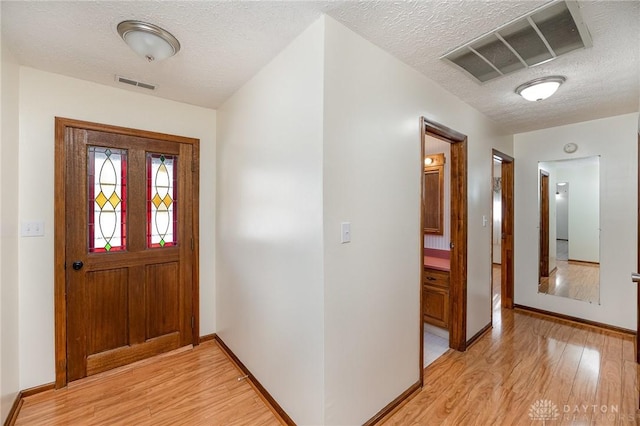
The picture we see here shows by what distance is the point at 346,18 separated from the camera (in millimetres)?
1553

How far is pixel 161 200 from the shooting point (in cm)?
270

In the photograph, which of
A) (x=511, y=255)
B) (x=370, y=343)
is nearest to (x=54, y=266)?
(x=370, y=343)

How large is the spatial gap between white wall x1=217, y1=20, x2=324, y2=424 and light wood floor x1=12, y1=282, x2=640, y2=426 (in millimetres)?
348

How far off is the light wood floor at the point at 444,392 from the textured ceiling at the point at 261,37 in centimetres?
248

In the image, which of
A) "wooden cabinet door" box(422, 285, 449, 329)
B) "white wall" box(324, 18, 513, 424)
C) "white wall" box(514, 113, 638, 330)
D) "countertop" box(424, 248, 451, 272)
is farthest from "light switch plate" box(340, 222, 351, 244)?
"white wall" box(514, 113, 638, 330)

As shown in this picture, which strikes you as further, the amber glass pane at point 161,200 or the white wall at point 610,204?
the white wall at point 610,204

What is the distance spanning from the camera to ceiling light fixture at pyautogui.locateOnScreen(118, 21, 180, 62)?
1620 mm

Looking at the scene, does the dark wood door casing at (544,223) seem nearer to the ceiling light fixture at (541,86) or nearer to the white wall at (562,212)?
the white wall at (562,212)

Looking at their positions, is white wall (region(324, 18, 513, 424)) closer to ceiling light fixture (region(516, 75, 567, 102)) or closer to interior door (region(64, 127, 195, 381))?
ceiling light fixture (region(516, 75, 567, 102))

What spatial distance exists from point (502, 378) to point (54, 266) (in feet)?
12.3

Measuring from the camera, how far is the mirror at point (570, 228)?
132 inches

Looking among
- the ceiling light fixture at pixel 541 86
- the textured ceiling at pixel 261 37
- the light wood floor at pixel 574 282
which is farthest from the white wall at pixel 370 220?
the light wood floor at pixel 574 282

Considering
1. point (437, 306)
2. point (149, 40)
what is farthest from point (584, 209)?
point (149, 40)

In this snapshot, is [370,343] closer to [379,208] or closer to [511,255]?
[379,208]
